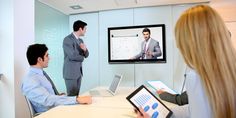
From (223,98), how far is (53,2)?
365 cm

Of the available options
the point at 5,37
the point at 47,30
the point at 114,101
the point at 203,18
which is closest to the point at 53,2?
the point at 47,30

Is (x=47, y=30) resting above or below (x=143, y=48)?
above

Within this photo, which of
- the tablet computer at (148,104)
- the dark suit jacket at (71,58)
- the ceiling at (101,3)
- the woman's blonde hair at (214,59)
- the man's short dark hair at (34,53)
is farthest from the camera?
the ceiling at (101,3)

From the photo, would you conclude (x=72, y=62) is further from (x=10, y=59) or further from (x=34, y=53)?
(x=34, y=53)

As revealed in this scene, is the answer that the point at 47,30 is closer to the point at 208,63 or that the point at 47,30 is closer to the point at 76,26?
the point at 76,26

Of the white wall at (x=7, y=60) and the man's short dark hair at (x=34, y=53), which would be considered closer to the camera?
the man's short dark hair at (x=34, y=53)

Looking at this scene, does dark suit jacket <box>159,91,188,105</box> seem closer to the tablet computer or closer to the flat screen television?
the tablet computer

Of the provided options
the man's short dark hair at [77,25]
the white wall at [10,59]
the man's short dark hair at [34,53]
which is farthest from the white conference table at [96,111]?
A: the man's short dark hair at [77,25]

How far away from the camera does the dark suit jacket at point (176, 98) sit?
1.73 metres

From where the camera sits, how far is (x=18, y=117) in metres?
2.66

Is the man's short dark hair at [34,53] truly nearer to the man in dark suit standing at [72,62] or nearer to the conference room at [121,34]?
the man in dark suit standing at [72,62]

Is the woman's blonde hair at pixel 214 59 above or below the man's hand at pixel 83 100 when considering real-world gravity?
above

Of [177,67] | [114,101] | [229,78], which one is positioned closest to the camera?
[229,78]

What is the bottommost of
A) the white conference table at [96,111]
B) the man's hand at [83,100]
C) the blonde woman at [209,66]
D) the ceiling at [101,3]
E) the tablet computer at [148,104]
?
the white conference table at [96,111]
